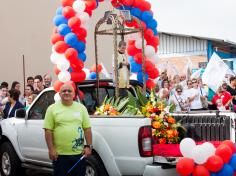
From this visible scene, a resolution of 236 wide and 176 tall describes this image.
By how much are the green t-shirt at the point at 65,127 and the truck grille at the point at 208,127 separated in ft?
6.15

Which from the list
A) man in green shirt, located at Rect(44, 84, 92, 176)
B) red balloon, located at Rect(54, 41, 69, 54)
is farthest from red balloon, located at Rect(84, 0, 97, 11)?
man in green shirt, located at Rect(44, 84, 92, 176)

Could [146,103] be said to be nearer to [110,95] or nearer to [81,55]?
[110,95]

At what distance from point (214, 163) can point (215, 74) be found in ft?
30.0

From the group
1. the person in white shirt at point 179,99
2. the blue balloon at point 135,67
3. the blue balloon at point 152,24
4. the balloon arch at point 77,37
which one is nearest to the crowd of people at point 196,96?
the person in white shirt at point 179,99

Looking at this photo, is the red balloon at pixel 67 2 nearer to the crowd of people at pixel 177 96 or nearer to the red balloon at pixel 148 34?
the red balloon at pixel 148 34

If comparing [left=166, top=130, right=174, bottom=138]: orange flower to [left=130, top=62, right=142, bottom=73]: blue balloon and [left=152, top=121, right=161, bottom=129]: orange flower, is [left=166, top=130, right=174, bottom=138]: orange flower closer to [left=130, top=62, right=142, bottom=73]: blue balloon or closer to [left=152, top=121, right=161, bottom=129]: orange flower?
[left=152, top=121, right=161, bottom=129]: orange flower

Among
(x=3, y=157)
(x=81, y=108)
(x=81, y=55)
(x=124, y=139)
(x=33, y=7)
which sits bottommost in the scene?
(x=3, y=157)

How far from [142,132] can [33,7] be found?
1431 cm

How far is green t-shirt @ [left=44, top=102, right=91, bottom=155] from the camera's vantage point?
6.25 meters

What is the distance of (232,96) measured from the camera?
41.8 feet

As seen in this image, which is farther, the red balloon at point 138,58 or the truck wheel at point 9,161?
the red balloon at point 138,58

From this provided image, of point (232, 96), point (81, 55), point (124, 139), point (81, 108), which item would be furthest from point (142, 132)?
point (232, 96)

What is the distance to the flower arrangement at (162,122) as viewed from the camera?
7109 millimetres

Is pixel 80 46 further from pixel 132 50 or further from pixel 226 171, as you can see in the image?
pixel 226 171
